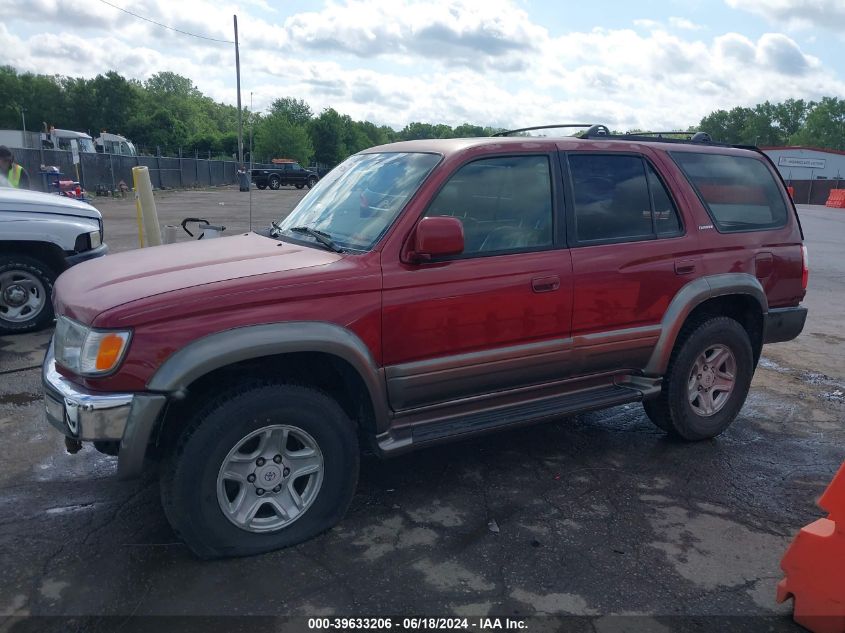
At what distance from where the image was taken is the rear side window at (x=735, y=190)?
452 centimetres

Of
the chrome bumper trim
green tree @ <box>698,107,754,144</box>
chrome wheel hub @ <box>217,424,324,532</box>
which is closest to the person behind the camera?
the chrome bumper trim

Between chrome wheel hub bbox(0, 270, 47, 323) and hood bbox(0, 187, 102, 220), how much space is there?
627 millimetres

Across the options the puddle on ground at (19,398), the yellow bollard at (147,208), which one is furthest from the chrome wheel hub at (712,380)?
the yellow bollard at (147,208)

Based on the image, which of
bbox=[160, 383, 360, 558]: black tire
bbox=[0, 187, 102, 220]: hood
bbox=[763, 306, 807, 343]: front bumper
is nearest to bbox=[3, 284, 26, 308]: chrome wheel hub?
bbox=[0, 187, 102, 220]: hood

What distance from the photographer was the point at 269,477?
3.22m

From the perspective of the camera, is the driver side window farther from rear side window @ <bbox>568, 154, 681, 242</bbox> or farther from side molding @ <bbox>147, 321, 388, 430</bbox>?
side molding @ <bbox>147, 321, 388, 430</bbox>

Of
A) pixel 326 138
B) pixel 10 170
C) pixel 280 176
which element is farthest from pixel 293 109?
pixel 10 170

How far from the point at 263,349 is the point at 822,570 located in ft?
8.03

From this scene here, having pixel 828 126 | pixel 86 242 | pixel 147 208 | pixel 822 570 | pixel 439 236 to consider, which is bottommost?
pixel 822 570

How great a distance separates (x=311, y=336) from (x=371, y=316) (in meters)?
0.33

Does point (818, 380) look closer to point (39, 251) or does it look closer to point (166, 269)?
point (166, 269)

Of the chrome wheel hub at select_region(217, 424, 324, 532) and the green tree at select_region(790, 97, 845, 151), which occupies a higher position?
the green tree at select_region(790, 97, 845, 151)

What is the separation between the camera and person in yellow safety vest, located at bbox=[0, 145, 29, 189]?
8352 millimetres

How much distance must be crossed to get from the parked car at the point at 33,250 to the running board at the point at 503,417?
16.2ft
